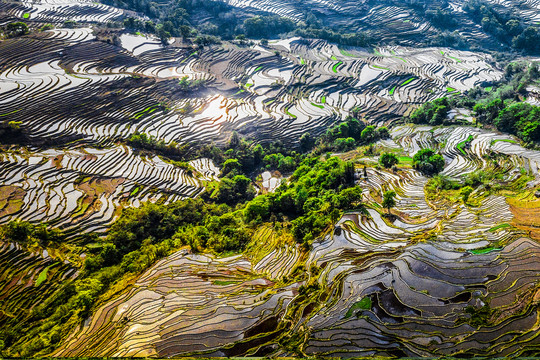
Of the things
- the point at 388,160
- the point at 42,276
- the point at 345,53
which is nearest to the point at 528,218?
the point at 388,160

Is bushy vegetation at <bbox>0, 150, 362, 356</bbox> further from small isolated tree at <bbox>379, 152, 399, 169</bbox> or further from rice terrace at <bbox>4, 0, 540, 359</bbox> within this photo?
small isolated tree at <bbox>379, 152, 399, 169</bbox>

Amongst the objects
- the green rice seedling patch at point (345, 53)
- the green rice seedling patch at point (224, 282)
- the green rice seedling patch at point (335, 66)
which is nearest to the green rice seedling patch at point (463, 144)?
the green rice seedling patch at point (335, 66)

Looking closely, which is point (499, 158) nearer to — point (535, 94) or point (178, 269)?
point (535, 94)

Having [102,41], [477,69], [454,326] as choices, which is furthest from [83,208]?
[477,69]

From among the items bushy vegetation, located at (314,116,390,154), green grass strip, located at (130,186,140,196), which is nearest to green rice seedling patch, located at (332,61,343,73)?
bushy vegetation, located at (314,116,390,154)

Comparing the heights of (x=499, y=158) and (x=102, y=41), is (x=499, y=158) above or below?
below

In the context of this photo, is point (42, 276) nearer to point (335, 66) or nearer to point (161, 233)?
point (161, 233)
